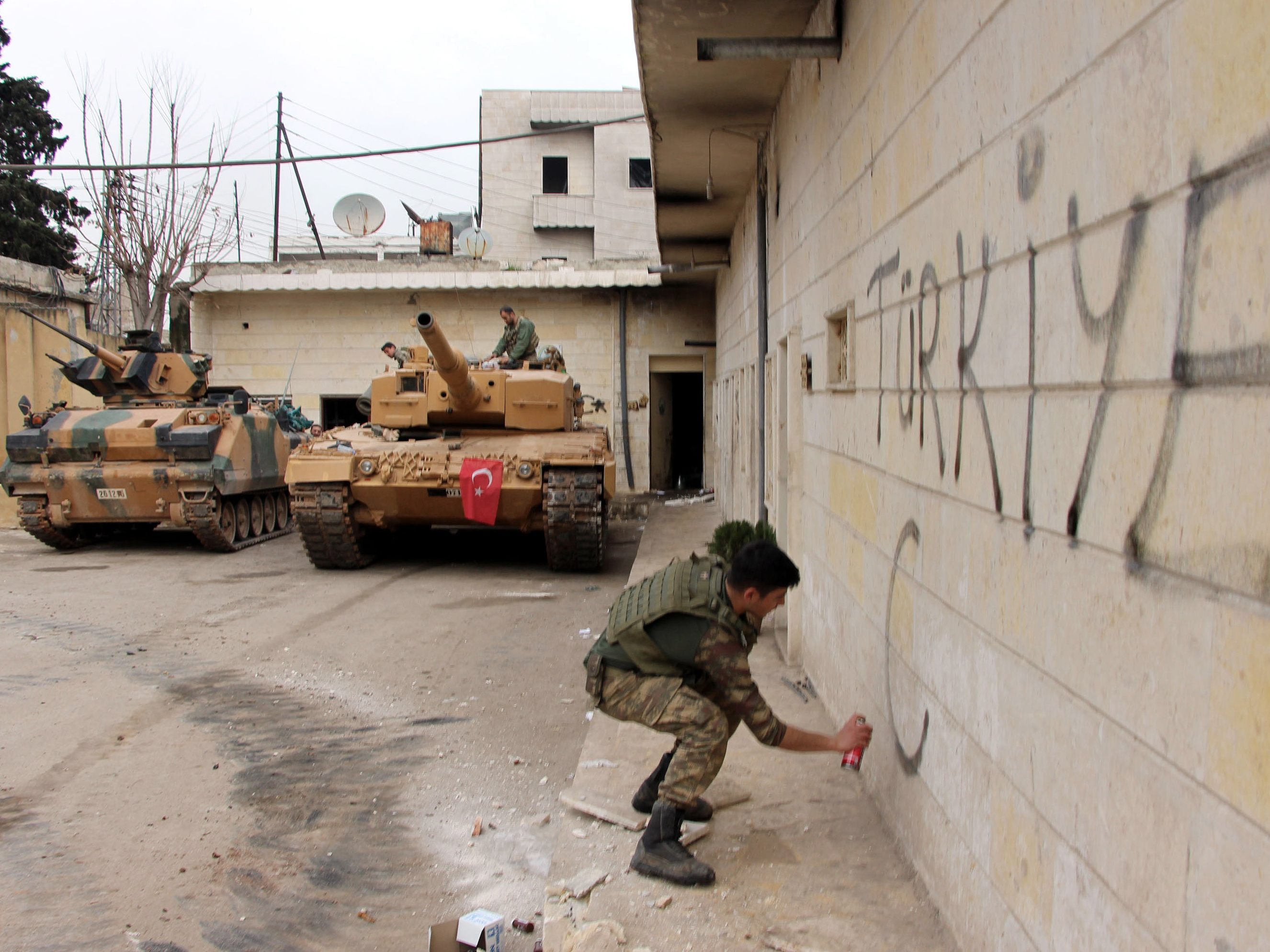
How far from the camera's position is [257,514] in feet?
41.4

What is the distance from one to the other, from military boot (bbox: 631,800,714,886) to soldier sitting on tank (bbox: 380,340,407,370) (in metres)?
8.20

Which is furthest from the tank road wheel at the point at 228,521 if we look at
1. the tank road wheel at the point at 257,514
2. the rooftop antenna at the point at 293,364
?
the rooftop antenna at the point at 293,364

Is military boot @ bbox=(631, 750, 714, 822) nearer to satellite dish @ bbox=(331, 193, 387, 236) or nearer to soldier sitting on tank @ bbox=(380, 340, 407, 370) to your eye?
soldier sitting on tank @ bbox=(380, 340, 407, 370)

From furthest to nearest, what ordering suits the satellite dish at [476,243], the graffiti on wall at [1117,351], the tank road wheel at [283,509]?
the satellite dish at [476,243], the tank road wheel at [283,509], the graffiti on wall at [1117,351]

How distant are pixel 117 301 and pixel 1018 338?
2492 cm

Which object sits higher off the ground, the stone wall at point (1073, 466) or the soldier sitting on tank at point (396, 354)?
the soldier sitting on tank at point (396, 354)

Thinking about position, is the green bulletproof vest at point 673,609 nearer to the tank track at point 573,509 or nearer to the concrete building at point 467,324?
the tank track at point 573,509

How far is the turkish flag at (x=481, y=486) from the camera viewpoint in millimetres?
9203

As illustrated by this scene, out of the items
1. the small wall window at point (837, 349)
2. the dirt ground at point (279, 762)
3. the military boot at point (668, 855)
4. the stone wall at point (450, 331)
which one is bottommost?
the dirt ground at point (279, 762)

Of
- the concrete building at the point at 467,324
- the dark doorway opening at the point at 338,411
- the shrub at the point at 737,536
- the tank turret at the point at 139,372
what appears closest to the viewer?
the shrub at the point at 737,536

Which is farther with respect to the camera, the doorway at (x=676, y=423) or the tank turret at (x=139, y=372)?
the doorway at (x=676, y=423)

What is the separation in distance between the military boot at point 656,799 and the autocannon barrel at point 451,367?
5.18 m

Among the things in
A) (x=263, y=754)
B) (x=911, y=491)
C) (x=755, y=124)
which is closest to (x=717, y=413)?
(x=755, y=124)

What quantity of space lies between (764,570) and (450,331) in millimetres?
14995
